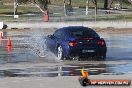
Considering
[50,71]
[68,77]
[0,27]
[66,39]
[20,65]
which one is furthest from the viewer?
[0,27]

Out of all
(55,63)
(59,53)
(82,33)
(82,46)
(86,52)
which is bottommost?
(55,63)

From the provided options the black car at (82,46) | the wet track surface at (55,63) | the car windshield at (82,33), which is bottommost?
the wet track surface at (55,63)

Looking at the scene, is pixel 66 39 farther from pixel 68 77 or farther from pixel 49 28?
pixel 49 28

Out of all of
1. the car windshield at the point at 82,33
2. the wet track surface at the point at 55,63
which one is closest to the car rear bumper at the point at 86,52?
the wet track surface at the point at 55,63

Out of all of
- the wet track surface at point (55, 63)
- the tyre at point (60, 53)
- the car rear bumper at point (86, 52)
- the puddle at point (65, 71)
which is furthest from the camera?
the tyre at point (60, 53)

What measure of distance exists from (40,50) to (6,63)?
19.3ft

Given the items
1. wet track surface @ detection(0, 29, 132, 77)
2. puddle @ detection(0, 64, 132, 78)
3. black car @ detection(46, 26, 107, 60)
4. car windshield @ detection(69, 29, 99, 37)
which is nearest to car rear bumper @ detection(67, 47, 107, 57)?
black car @ detection(46, 26, 107, 60)

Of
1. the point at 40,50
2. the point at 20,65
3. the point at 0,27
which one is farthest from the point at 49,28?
the point at 20,65

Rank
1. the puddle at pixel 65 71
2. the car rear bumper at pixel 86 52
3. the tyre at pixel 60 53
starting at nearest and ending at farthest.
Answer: the puddle at pixel 65 71
the car rear bumper at pixel 86 52
the tyre at pixel 60 53

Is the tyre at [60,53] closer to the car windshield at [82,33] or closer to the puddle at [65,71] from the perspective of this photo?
the car windshield at [82,33]

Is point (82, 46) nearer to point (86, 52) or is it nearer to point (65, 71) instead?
point (86, 52)

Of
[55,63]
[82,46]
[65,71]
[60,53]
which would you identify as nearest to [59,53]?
[60,53]

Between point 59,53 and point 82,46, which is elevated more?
point 82,46

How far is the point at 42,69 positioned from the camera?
1869 centimetres
